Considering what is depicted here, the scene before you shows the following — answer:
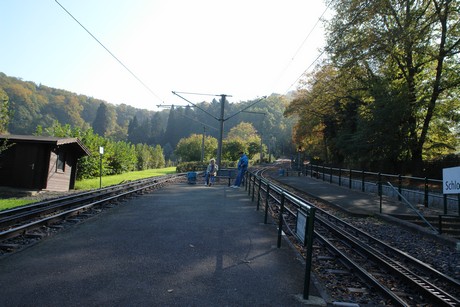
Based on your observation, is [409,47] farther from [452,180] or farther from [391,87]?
[452,180]

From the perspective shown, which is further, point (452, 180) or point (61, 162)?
point (61, 162)

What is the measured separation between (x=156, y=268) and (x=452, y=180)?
8058mm

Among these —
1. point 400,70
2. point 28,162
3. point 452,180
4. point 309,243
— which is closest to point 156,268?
point 309,243

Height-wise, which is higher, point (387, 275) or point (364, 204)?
point (364, 204)

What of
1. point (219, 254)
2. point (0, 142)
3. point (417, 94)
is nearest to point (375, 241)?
point (219, 254)

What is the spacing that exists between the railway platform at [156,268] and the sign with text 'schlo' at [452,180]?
188 inches

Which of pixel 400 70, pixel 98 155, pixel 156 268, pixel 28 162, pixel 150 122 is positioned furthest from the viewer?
pixel 150 122

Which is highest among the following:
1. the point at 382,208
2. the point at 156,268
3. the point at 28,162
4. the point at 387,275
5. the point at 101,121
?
the point at 101,121

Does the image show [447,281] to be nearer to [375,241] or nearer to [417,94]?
[375,241]

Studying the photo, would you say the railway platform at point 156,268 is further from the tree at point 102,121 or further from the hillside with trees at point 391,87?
the tree at point 102,121

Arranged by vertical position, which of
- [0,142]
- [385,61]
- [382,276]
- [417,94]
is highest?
[385,61]

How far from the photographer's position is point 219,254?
260 inches

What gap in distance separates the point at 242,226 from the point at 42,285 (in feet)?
17.7

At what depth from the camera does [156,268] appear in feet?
18.5
